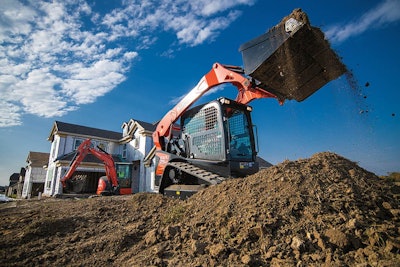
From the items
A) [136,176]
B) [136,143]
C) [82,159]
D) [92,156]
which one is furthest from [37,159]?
[82,159]

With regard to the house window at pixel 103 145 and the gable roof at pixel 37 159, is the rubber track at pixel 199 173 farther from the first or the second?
the gable roof at pixel 37 159

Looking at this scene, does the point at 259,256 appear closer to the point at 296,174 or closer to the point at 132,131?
the point at 296,174

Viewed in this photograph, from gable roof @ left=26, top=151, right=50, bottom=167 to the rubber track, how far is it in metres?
34.3

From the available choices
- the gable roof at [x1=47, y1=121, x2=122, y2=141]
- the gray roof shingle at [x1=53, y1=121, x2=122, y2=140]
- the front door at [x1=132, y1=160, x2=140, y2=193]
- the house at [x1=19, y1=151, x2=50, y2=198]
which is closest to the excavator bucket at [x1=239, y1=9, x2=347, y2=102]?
the front door at [x1=132, y1=160, x2=140, y2=193]

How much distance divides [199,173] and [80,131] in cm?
2576

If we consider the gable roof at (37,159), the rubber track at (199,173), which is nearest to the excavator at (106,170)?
the rubber track at (199,173)

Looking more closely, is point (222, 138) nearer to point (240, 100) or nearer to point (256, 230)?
point (240, 100)

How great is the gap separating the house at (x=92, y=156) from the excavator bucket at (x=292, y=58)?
18.9 meters

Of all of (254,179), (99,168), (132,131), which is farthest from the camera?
(132,131)

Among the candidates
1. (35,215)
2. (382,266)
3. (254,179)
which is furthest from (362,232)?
(35,215)

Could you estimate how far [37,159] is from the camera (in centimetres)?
3409

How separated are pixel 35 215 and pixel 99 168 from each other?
20.4 meters

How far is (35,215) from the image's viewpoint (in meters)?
5.03

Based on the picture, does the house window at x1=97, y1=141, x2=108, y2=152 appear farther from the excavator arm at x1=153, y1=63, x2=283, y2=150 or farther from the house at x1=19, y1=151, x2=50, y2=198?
the excavator arm at x1=153, y1=63, x2=283, y2=150
